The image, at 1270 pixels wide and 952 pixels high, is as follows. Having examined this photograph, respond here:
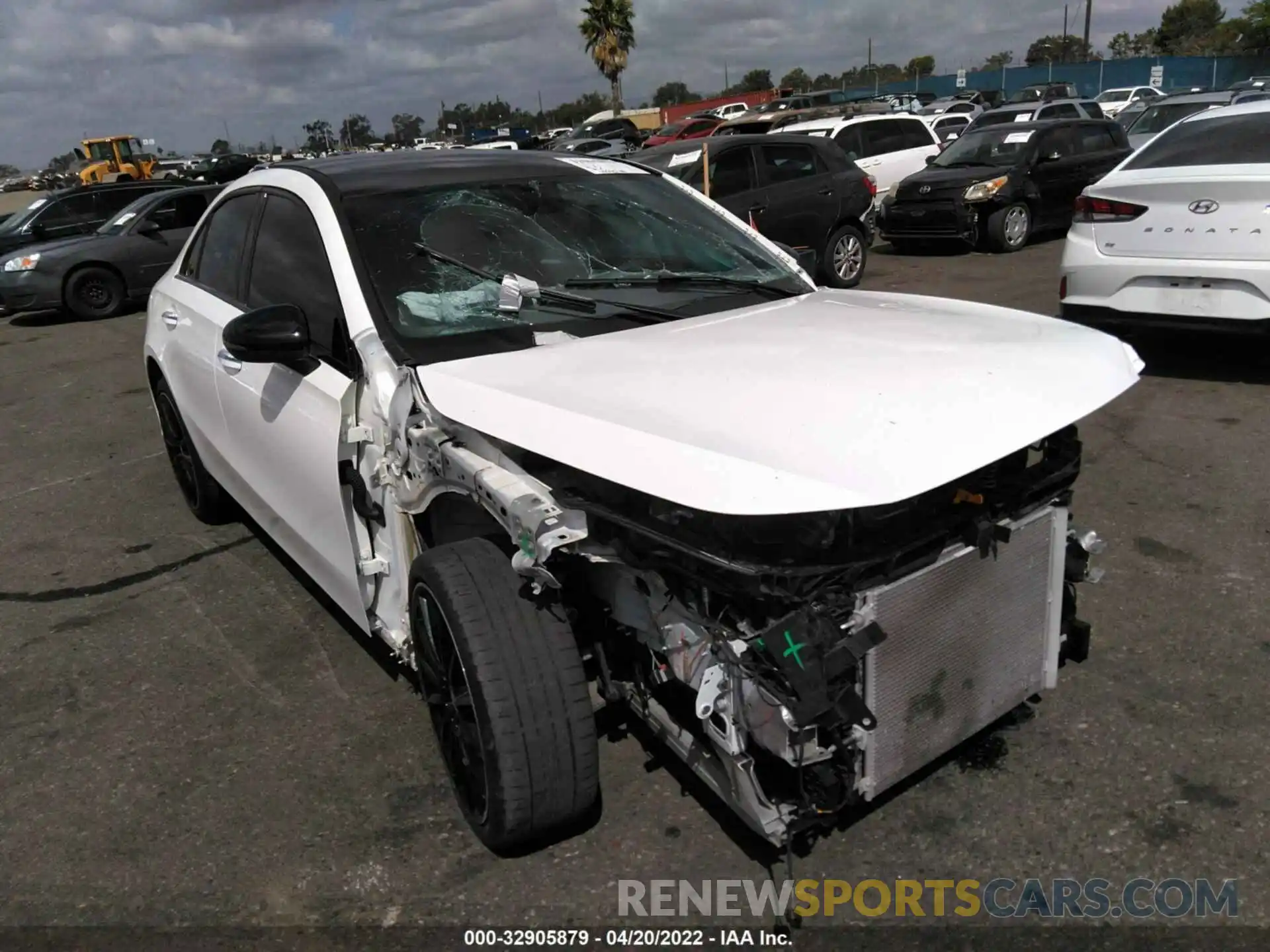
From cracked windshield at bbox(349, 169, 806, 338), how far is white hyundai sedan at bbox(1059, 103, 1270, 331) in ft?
11.1

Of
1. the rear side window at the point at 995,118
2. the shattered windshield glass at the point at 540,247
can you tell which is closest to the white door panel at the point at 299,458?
the shattered windshield glass at the point at 540,247

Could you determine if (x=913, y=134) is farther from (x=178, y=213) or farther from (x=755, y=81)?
(x=755, y=81)

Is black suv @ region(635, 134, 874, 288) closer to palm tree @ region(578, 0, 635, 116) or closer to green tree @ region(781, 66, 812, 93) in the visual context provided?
palm tree @ region(578, 0, 635, 116)

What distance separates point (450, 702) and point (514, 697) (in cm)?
40

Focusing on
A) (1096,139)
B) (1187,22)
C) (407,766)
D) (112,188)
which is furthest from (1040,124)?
(1187,22)

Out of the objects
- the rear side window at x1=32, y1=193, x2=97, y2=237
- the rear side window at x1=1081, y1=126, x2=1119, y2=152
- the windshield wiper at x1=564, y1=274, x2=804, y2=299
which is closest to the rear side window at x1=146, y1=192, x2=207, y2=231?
the rear side window at x1=32, y1=193, x2=97, y2=237

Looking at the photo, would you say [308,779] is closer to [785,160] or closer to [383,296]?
[383,296]

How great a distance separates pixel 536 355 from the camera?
2.80 m

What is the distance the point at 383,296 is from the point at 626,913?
1.86 meters

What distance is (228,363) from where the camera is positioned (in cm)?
383

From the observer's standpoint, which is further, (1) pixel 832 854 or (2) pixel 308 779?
(2) pixel 308 779

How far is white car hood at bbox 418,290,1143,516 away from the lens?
77.7 inches

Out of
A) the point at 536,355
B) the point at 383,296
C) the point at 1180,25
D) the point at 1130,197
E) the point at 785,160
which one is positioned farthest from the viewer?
the point at 1180,25

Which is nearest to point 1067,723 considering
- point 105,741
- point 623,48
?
point 105,741
